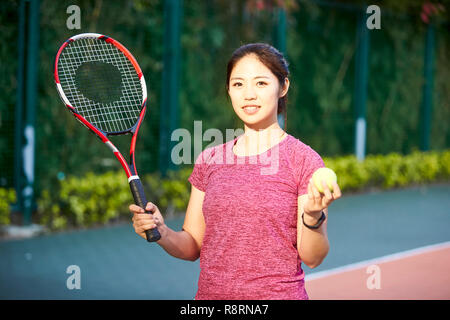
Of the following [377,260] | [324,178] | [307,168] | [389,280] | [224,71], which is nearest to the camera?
[324,178]

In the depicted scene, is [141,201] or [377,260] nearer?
[141,201]

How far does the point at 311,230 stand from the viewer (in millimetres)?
2816

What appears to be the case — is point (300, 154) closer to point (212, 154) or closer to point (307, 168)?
point (307, 168)

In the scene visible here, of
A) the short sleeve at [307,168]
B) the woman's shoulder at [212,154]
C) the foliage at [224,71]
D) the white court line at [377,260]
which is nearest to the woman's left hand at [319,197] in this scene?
the short sleeve at [307,168]

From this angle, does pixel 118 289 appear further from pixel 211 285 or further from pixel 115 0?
pixel 115 0

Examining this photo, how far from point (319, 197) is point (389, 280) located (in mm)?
3994

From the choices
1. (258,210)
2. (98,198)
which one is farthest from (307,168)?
(98,198)

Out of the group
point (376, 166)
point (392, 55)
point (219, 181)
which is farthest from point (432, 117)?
point (219, 181)

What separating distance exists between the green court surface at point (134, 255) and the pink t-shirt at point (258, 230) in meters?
2.94

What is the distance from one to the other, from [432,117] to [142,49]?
25.3ft

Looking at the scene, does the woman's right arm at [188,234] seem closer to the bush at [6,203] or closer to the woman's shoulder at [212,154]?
the woman's shoulder at [212,154]

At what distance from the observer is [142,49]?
931cm

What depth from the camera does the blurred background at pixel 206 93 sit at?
813 centimetres

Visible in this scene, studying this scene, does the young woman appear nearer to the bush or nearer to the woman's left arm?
the woman's left arm
